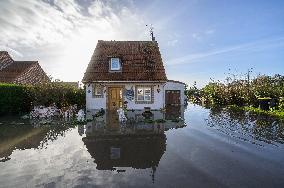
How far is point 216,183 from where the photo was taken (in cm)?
802

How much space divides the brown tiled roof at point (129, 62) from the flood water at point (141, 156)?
10824 mm

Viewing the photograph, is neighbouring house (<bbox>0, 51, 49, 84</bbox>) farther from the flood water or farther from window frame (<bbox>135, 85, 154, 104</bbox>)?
the flood water

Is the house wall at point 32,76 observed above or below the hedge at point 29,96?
above

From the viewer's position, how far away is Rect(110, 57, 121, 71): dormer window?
2942cm

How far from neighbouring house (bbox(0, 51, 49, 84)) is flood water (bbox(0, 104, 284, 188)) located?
27739 mm

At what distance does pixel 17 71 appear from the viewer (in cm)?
4522

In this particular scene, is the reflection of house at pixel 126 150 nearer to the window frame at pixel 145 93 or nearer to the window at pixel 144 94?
the window frame at pixel 145 93

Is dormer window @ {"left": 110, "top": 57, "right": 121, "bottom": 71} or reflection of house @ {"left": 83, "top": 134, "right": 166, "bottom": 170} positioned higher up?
dormer window @ {"left": 110, "top": 57, "right": 121, "bottom": 71}

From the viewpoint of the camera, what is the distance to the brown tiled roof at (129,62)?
28.6 meters

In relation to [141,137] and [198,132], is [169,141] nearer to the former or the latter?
[141,137]

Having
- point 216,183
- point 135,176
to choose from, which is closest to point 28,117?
point 135,176

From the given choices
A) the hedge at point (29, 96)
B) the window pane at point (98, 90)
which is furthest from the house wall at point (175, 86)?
the hedge at point (29, 96)

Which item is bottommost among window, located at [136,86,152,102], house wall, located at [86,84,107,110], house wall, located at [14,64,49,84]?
house wall, located at [86,84,107,110]

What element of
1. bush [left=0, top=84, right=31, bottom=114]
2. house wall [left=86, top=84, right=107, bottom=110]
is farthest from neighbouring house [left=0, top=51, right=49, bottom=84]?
house wall [left=86, top=84, right=107, bottom=110]
